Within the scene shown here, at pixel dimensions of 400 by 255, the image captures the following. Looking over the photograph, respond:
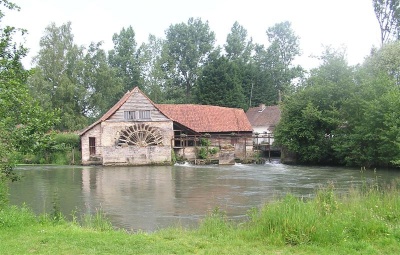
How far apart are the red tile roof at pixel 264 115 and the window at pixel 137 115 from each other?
63.0ft

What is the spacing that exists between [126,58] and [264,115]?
65.6 ft

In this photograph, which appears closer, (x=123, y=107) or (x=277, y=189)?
(x=277, y=189)

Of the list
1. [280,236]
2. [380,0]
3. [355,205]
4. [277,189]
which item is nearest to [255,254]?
[280,236]

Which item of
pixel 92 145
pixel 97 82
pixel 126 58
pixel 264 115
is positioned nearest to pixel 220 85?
pixel 264 115

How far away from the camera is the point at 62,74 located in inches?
1892

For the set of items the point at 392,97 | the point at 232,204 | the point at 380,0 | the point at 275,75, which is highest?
the point at 380,0

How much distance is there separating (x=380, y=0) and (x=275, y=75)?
2156cm

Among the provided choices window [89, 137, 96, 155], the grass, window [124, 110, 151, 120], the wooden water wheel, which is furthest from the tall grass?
window [89, 137, 96, 155]

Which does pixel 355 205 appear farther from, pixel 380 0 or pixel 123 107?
pixel 380 0

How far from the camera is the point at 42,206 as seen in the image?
630 inches

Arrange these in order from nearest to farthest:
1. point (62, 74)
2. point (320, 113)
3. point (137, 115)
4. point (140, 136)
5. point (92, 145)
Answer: point (320, 113) → point (140, 136) → point (92, 145) → point (137, 115) → point (62, 74)

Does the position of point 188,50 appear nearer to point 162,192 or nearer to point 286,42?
point 286,42

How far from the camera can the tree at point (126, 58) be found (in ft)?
188

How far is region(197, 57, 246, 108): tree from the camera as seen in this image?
57.1 meters
